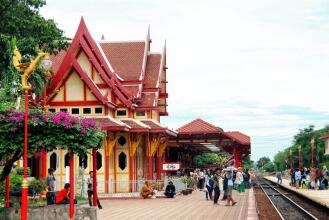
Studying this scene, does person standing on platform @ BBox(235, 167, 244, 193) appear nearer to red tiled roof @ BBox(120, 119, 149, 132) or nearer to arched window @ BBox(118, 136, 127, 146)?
red tiled roof @ BBox(120, 119, 149, 132)

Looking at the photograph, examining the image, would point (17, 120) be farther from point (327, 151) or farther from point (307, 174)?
point (327, 151)

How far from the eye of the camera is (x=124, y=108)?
120ft

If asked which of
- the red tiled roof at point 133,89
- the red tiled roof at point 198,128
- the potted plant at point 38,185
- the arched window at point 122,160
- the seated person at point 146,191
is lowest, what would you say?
the seated person at point 146,191

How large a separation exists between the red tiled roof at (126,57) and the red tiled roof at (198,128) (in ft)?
22.2

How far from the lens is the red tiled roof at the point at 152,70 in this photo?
131 ft

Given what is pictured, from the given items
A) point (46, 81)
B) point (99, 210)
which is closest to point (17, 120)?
point (99, 210)

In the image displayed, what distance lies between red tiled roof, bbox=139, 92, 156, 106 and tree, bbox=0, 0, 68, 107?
23.9 ft

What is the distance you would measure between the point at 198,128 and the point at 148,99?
252 inches

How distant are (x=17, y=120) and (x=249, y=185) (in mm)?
→ 31978

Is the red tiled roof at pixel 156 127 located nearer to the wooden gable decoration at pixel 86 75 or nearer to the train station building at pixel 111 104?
the train station building at pixel 111 104

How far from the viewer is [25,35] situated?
32.2 m

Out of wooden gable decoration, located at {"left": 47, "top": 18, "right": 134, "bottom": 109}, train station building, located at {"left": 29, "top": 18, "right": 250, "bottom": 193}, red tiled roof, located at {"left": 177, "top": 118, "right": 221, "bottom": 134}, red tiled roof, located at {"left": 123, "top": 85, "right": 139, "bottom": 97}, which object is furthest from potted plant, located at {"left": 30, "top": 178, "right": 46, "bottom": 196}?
red tiled roof, located at {"left": 177, "top": 118, "right": 221, "bottom": 134}

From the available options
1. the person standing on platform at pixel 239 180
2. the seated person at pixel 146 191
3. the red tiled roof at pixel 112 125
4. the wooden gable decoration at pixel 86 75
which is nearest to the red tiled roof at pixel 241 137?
the person standing on platform at pixel 239 180

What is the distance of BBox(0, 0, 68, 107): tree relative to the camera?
30375mm
